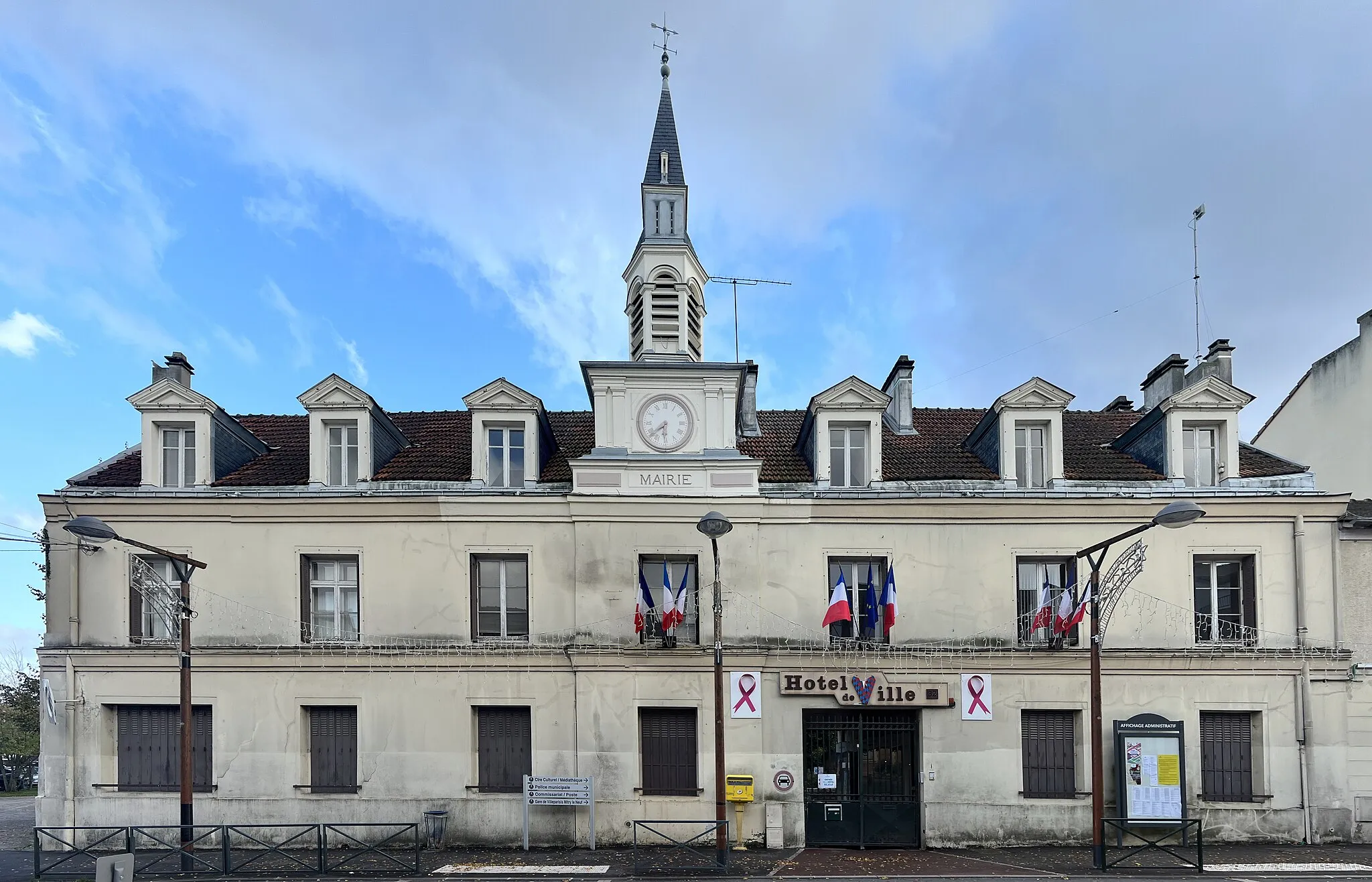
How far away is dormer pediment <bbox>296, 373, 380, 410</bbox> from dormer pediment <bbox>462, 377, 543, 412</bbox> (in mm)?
2332

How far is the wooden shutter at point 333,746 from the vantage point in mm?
18047

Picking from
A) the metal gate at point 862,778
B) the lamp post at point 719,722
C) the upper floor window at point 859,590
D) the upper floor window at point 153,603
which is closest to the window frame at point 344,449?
the upper floor window at point 153,603

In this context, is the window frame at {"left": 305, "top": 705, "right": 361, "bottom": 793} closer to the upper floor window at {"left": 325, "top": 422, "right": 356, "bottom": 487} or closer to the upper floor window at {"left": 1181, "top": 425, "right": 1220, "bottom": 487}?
the upper floor window at {"left": 325, "top": 422, "right": 356, "bottom": 487}

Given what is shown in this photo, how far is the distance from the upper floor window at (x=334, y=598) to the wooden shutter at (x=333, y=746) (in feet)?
5.53

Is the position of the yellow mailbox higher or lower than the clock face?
lower

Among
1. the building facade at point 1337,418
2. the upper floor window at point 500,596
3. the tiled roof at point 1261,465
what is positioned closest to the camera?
the upper floor window at point 500,596

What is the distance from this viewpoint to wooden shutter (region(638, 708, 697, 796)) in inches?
702

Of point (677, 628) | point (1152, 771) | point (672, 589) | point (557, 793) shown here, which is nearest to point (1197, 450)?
point (1152, 771)

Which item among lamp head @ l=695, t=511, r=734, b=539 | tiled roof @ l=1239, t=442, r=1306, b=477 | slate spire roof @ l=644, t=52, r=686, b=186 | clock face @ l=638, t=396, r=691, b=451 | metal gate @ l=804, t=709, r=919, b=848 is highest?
slate spire roof @ l=644, t=52, r=686, b=186

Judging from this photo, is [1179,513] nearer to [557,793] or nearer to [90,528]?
[557,793]

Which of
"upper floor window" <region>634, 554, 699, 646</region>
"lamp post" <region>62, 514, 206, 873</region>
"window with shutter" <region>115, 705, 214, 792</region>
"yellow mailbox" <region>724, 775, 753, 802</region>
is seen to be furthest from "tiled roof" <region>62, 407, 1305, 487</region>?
"yellow mailbox" <region>724, 775, 753, 802</region>

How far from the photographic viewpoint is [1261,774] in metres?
17.7

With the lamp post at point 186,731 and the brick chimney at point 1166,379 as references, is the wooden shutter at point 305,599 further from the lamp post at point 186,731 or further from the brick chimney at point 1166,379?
the brick chimney at point 1166,379

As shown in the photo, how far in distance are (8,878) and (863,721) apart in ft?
54.1
